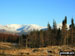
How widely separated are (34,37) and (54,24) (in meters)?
15.4

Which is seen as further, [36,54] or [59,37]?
[59,37]

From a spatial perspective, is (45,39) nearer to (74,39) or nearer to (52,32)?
(52,32)

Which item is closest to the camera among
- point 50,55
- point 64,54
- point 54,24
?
point 64,54

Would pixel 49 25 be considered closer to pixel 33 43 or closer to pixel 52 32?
pixel 52 32

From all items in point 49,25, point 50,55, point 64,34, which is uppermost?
point 49,25

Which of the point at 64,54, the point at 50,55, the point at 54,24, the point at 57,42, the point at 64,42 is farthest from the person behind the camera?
the point at 54,24

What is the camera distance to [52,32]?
88.9 meters

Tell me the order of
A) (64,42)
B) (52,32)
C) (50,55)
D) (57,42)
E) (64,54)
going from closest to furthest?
1. (64,54)
2. (50,55)
3. (64,42)
4. (57,42)
5. (52,32)

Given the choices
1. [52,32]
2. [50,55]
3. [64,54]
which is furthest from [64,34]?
[64,54]

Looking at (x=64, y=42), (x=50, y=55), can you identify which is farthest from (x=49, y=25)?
(x=50, y=55)

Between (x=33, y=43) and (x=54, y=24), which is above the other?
(x=54, y=24)

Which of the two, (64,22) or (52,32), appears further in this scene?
(52,32)

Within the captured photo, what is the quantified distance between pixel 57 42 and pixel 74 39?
9810 millimetres

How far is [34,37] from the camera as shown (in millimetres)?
94062
